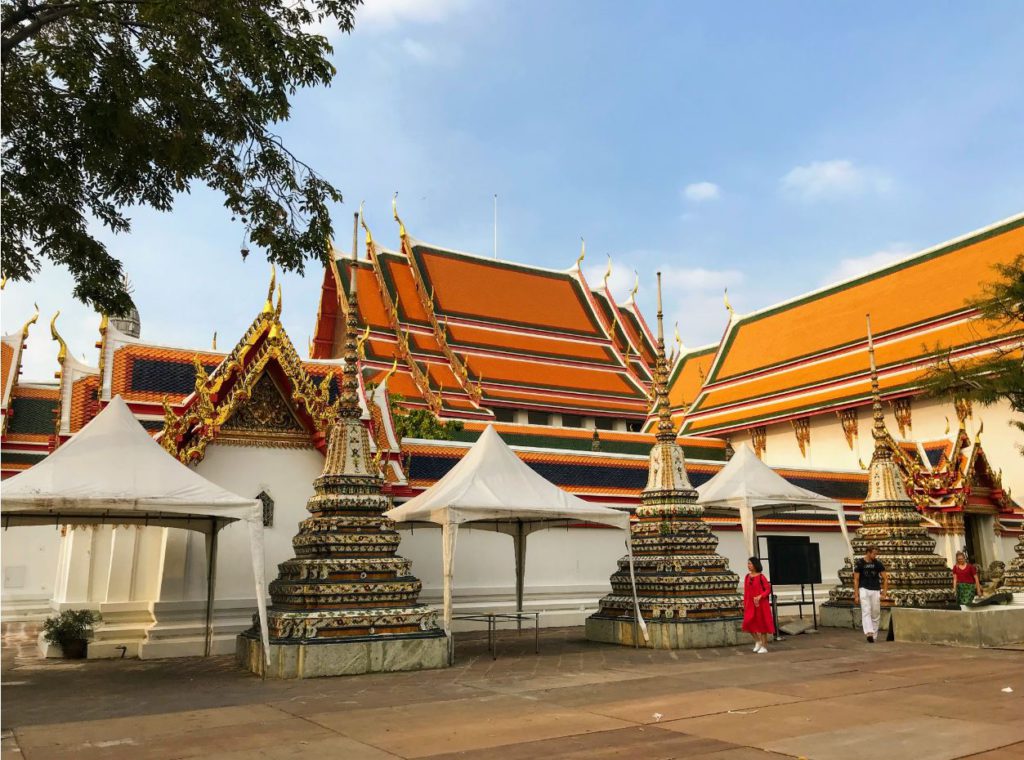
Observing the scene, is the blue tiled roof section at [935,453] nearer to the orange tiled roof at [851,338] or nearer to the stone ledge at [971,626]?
the orange tiled roof at [851,338]

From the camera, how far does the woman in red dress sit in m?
10.4

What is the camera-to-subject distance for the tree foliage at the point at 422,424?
65.5ft

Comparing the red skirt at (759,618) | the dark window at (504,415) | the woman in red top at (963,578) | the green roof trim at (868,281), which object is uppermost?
the green roof trim at (868,281)

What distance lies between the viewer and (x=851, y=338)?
27.9 metres

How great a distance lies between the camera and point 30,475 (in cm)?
789

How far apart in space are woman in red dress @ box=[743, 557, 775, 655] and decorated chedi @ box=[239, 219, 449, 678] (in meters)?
3.91

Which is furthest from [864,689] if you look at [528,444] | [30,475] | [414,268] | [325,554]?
[414,268]

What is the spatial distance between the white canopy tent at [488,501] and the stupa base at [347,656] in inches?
18.5

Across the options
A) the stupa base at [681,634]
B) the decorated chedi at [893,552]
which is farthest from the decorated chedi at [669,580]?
the decorated chedi at [893,552]

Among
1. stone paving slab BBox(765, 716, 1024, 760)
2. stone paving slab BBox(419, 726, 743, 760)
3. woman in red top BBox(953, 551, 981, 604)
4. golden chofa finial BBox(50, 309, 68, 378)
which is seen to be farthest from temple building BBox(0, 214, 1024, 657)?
stone paving slab BBox(765, 716, 1024, 760)

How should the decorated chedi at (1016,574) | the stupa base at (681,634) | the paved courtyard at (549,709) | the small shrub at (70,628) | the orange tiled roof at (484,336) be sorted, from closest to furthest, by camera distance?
the paved courtyard at (549,709) < the small shrub at (70,628) < the stupa base at (681,634) < the decorated chedi at (1016,574) < the orange tiled roof at (484,336)

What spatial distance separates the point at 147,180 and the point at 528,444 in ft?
40.3

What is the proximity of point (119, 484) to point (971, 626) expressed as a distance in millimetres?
10055

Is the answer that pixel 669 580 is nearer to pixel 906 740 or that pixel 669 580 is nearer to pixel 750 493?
pixel 750 493
